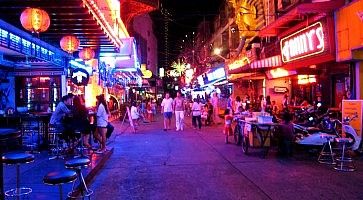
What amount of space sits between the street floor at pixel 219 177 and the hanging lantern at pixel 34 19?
13.0 ft

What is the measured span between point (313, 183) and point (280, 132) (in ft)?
12.0

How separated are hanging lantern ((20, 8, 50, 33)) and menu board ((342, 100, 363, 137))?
9446 mm

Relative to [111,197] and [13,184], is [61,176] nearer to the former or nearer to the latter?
[111,197]

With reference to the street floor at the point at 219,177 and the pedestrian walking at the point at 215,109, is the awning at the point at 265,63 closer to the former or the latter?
the pedestrian walking at the point at 215,109

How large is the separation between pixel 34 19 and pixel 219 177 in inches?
227

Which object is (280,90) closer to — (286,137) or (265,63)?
(265,63)

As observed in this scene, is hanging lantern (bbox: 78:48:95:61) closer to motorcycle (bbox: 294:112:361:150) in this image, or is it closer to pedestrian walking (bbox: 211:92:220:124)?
motorcycle (bbox: 294:112:361:150)

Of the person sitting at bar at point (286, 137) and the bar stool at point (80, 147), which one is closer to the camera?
the bar stool at point (80, 147)

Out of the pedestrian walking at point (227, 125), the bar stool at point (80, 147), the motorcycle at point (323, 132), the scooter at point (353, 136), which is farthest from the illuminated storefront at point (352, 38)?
the bar stool at point (80, 147)

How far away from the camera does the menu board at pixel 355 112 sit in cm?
1219

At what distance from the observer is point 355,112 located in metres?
12.4

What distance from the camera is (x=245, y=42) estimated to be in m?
29.5

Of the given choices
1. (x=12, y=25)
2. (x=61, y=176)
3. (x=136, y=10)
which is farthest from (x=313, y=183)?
(x=136, y=10)

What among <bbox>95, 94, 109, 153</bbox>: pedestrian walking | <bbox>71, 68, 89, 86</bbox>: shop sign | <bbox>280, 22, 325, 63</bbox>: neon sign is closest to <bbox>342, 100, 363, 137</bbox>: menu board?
<bbox>280, 22, 325, 63</bbox>: neon sign
